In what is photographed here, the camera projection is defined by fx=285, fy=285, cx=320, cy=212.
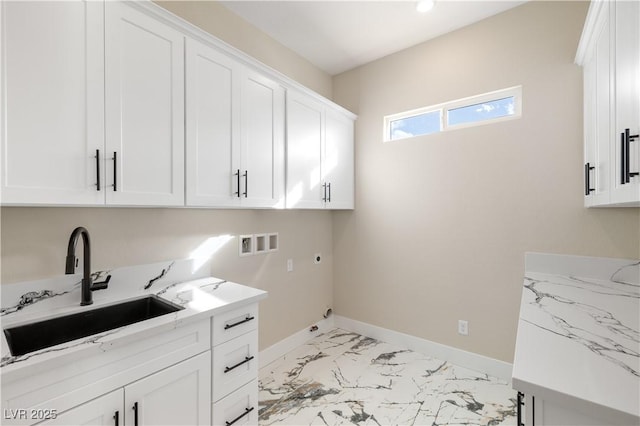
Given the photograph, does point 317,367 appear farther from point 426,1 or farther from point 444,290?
point 426,1

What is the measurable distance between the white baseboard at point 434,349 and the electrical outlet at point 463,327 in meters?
0.16

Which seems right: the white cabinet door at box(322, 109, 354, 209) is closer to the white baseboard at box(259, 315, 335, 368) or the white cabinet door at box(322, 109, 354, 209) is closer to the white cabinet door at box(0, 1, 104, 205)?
the white baseboard at box(259, 315, 335, 368)

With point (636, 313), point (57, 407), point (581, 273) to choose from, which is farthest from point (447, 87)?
point (57, 407)

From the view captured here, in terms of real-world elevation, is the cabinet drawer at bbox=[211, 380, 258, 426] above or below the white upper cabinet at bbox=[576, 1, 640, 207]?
below

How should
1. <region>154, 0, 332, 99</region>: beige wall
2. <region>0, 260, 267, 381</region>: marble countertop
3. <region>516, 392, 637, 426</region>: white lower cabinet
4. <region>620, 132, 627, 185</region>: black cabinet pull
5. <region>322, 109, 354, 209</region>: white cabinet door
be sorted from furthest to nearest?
<region>322, 109, 354, 209</region>: white cabinet door
<region>154, 0, 332, 99</region>: beige wall
<region>620, 132, 627, 185</region>: black cabinet pull
<region>0, 260, 267, 381</region>: marble countertop
<region>516, 392, 637, 426</region>: white lower cabinet

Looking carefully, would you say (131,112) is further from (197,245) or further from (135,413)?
(135,413)

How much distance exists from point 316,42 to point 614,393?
9.86ft

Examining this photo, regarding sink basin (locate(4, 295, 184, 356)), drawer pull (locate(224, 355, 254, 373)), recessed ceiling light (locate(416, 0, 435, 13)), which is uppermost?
recessed ceiling light (locate(416, 0, 435, 13))

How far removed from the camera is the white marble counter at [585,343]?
0.72 m

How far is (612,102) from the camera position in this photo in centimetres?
134

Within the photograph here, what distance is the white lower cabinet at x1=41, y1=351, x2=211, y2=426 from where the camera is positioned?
108 centimetres

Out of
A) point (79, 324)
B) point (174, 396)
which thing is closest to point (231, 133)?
point (79, 324)

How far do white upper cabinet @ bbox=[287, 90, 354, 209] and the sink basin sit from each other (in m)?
1.17

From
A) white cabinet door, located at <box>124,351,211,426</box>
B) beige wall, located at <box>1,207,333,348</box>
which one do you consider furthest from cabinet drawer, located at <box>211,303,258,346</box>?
beige wall, located at <box>1,207,333,348</box>
